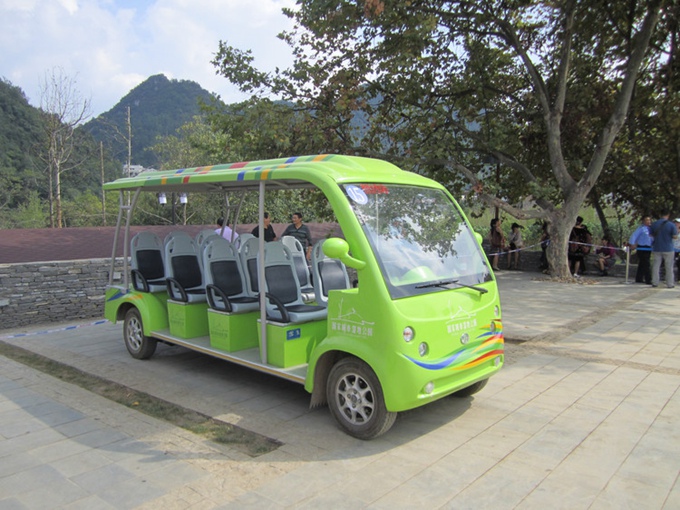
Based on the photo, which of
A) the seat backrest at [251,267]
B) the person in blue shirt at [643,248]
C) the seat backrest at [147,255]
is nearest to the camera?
the seat backrest at [251,267]

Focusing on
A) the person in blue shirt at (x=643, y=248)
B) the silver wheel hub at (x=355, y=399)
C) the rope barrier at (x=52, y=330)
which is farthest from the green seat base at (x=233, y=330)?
the person in blue shirt at (x=643, y=248)

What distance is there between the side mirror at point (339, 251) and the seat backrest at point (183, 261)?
3.27 m

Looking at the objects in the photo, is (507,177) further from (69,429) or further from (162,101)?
(162,101)

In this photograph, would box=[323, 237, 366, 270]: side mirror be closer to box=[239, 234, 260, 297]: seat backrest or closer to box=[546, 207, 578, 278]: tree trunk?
box=[239, 234, 260, 297]: seat backrest

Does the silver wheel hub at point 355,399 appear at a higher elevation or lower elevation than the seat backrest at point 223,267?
lower

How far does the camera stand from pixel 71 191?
3328 cm

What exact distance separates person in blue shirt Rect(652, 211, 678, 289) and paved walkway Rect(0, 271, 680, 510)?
6.24 m

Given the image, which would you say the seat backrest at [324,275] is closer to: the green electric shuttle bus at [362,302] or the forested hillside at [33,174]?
the green electric shuttle bus at [362,302]

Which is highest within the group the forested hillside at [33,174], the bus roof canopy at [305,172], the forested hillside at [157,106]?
the forested hillside at [157,106]

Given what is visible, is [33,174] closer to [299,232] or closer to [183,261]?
[299,232]

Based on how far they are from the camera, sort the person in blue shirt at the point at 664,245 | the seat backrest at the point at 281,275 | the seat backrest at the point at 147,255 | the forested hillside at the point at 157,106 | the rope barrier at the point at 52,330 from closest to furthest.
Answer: the seat backrest at the point at 281,275 < the seat backrest at the point at 147,255 < the rope barrier at the point at 52,330 < the person in blue shirt at the point at 664,245 < the forested hillside at the point at 157,106

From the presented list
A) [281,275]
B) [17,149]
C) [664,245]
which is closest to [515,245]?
[664,245]

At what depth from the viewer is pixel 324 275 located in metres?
5.61

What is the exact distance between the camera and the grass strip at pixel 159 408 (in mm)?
4344
